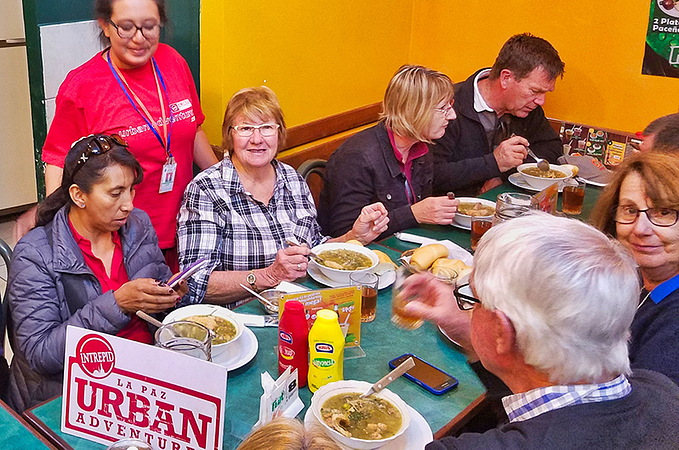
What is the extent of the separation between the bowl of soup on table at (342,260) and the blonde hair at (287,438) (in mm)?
1342

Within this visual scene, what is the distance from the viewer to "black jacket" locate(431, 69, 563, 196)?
3.71m

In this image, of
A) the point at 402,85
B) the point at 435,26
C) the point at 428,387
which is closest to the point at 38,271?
the point at 428,387

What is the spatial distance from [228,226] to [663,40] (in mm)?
2896

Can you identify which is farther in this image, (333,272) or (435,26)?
(435,26)

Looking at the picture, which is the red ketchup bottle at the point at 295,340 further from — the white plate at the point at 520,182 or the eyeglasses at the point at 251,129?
the white plate at the point at 520,182

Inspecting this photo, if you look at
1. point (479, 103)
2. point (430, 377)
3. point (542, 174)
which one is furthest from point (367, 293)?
point (479, 103)

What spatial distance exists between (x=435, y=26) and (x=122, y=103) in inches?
104

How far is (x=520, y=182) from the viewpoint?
3.62m

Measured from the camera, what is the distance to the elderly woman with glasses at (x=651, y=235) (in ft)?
6.12

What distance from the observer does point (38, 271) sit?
2.07 metres

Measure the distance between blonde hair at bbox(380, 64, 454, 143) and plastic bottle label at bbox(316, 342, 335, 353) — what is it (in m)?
1.56

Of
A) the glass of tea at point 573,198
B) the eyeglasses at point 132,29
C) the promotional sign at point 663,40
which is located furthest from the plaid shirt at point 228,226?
the promotional sign at point 663,40

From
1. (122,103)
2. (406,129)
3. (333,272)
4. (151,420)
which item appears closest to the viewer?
(151,420)

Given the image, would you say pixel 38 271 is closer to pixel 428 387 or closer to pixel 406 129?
pixel 428 387
